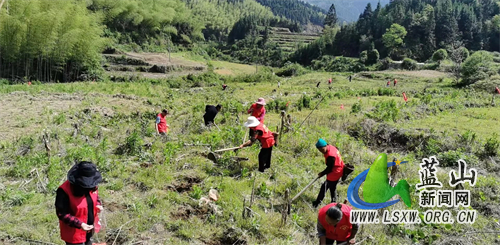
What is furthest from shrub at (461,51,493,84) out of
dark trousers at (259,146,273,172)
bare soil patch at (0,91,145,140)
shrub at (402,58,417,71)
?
dark trousers at (259,146,273,172)

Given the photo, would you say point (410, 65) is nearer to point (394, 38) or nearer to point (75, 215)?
point (394, 38)

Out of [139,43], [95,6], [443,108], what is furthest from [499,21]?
[95,6]

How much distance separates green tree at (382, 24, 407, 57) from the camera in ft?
164

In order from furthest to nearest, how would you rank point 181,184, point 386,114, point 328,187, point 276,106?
1. point 276,106
2. point 386,114
3. point 181,184
4. point 328,187

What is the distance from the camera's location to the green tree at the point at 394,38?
4984 centimetres

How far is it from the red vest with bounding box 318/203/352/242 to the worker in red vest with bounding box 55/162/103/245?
222 cm

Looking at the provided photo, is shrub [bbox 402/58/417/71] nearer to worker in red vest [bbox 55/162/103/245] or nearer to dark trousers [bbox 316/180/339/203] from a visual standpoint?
dark trousers [bbox 316/180/339/203]

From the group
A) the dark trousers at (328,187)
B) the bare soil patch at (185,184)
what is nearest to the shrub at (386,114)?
the dark trousers at (328,187)

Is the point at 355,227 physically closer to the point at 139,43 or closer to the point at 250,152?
the point at 250,152

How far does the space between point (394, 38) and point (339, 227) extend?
53.6m

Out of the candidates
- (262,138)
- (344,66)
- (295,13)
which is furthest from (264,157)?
(295,13)

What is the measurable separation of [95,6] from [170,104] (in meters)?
35.6

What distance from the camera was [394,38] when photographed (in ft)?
164

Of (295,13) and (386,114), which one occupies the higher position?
(295,13)
